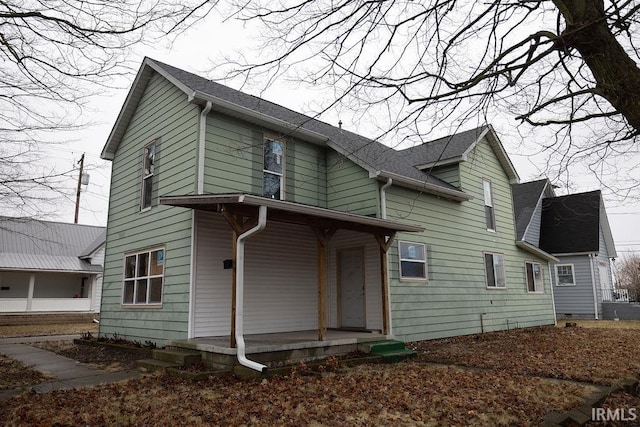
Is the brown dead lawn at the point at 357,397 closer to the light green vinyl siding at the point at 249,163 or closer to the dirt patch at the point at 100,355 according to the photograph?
the dirt patch at the point at 100,355

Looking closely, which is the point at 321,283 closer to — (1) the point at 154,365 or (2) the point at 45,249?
(1) the point at 154,365

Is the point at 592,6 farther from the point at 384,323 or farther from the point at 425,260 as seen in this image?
the point at 425,260

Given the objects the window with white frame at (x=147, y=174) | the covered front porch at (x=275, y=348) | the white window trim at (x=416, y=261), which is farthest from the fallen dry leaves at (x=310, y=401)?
the window with white frame at (x=147, y=174)

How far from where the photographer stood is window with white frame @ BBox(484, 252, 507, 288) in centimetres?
1476

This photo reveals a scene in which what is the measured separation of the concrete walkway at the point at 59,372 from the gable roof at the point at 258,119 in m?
5.45

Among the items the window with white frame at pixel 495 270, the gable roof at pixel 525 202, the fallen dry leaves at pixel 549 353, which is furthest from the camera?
the gable roof at pixel 525 202

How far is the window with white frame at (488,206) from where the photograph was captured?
15.4 meters

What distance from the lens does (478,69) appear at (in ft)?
16.3

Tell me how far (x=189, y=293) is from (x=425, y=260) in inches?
248

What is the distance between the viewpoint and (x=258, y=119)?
10.6m

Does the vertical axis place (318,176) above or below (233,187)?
above

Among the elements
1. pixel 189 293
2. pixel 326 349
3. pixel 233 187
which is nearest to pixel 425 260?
pixel 326 349

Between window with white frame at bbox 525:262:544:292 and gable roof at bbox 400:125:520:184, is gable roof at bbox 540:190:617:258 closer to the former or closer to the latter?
window with white frame at bbox 525:262:544:292

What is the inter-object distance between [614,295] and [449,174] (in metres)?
16.2
